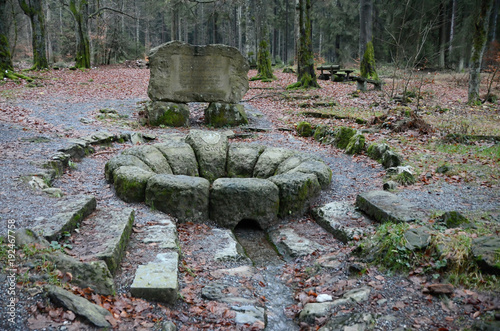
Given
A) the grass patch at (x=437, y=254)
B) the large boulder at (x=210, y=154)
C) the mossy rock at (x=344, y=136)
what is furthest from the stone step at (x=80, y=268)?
the mossy rock at (x=344, y=136)

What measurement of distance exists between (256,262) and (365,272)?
4.64 feet

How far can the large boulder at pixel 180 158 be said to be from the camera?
21.7ft

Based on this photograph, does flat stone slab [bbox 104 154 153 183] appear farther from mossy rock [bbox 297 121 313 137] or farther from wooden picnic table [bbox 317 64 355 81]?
wooden picnic table [bbox 317 64 355 81]

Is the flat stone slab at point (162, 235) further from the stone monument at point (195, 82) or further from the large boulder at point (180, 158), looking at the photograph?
the stone monument at point (195, 82)

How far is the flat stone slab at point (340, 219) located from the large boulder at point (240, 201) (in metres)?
0.73

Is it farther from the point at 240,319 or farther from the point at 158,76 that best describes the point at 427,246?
the point at 158,76

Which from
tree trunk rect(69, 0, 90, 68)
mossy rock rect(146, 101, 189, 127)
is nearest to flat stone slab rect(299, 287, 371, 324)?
mossy rock rect(146, 101, 189, 127)

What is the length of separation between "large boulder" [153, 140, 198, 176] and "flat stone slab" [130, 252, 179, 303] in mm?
3220

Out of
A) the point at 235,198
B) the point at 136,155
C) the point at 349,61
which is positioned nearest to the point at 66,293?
the point at 235,198

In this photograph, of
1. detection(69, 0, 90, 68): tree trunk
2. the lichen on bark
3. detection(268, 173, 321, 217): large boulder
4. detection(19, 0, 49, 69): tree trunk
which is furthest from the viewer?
detection(69, 0, 90, 68): tree trunk

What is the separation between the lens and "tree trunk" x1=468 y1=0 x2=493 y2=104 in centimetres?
1211

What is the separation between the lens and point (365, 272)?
11.7 ft

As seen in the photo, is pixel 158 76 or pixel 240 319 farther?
pixel 158 76

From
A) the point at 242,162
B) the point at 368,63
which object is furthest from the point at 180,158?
the point at 368,63
